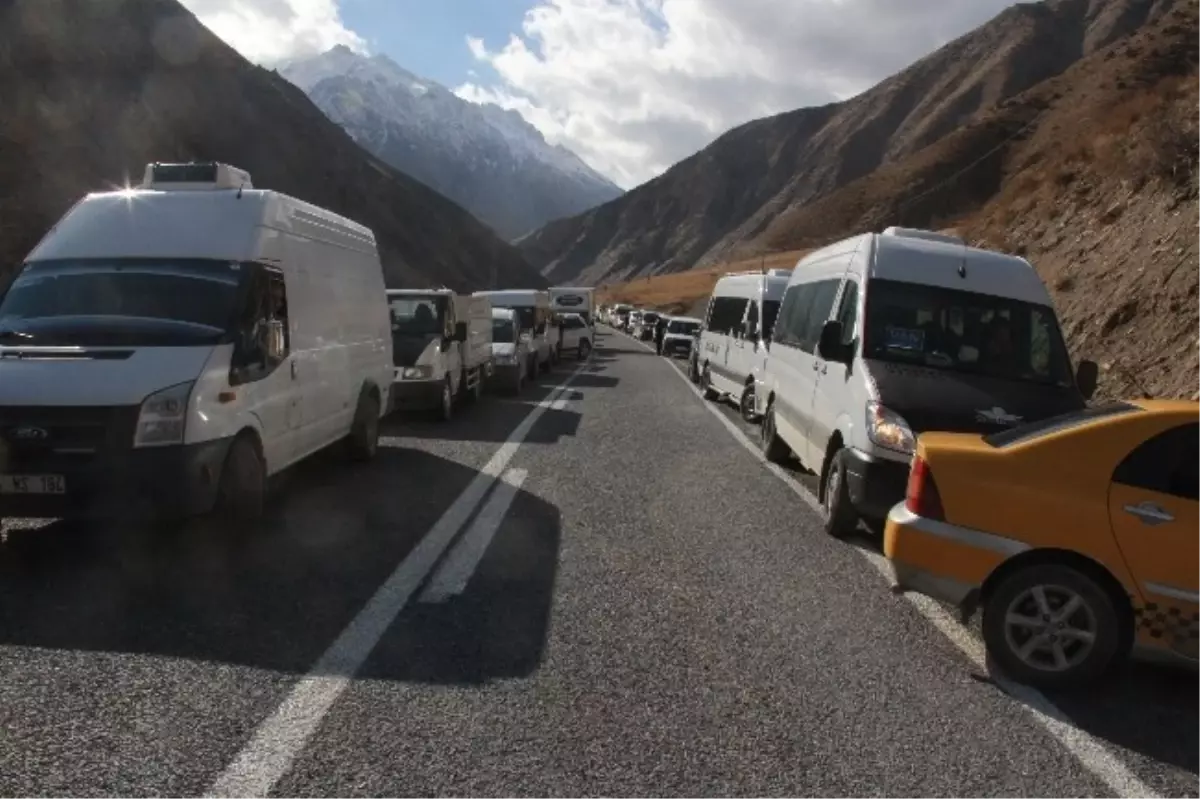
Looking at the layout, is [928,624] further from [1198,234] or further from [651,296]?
[651,296]

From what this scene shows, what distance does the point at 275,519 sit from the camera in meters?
8.30

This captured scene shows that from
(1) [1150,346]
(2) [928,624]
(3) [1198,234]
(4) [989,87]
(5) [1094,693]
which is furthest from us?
(4) [989,87]

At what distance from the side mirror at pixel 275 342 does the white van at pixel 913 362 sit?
4.34 metres

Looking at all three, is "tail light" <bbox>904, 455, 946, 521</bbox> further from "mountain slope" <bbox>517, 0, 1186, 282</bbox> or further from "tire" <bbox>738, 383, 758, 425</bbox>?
"mountain slope" <bbox>517, 0, 1186, 282</bbox>

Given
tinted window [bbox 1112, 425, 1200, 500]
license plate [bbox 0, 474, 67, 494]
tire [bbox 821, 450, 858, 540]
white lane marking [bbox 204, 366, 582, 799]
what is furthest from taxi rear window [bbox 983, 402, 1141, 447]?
license plate [bbox 0, 474, 67, 494]

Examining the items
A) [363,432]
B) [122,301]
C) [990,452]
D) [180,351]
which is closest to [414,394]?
[363,432]

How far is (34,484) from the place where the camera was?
257 inches

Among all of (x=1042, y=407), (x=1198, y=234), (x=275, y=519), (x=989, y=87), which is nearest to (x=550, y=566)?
(x=275, y=519)

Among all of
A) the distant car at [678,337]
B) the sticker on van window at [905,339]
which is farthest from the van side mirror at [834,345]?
the distant car at [678,337]

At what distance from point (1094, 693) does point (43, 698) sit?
4.90m

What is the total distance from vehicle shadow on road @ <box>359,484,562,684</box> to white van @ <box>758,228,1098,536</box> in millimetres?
2429

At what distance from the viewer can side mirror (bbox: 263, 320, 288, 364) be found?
8055 mm

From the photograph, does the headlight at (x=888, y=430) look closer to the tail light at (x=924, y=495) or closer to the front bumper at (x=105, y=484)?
the tail light at (x=924, y=495)

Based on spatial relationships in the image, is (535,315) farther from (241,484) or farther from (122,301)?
(241,484)
